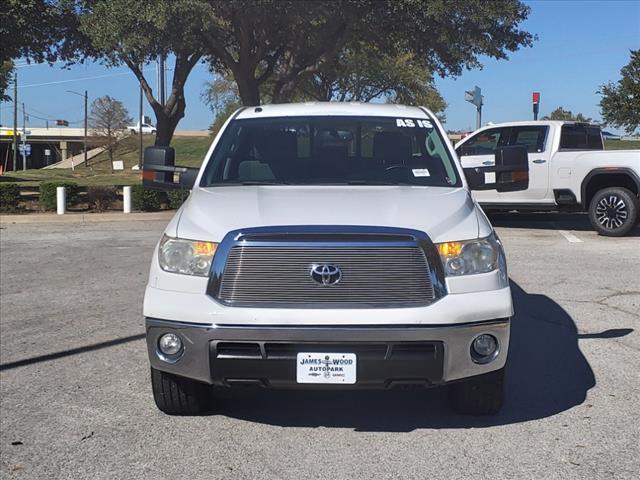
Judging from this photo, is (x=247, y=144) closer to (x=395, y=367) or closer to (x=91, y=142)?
(x=395, y=367)

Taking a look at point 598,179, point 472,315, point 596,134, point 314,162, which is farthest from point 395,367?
point 596,134

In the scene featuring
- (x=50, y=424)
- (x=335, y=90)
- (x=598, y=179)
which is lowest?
(x=50, y=424)

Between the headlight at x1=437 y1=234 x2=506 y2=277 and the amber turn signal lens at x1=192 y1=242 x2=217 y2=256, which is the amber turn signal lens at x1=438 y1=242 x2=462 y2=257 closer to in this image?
the headlight at x1=437 y1=234 x2=506 y2=277

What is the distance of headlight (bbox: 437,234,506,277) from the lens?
3807 mm

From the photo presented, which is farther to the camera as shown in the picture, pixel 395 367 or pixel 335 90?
pixel 335 90

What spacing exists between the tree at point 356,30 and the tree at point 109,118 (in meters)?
57.7

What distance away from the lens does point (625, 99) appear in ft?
77.0

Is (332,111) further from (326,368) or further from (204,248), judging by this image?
(326,368)

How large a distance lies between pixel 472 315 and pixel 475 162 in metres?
9.23

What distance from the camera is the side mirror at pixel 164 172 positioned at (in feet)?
17.4

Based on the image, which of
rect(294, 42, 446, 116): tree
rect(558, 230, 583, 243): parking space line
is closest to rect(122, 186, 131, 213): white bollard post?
rect(558, 230, 583, 243): parking space line

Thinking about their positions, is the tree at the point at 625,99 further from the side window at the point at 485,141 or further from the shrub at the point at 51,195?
the shrub at the point at 51,195

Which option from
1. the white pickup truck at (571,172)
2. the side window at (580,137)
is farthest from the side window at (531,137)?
the side window at (580,137)

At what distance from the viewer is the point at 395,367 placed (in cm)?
367
